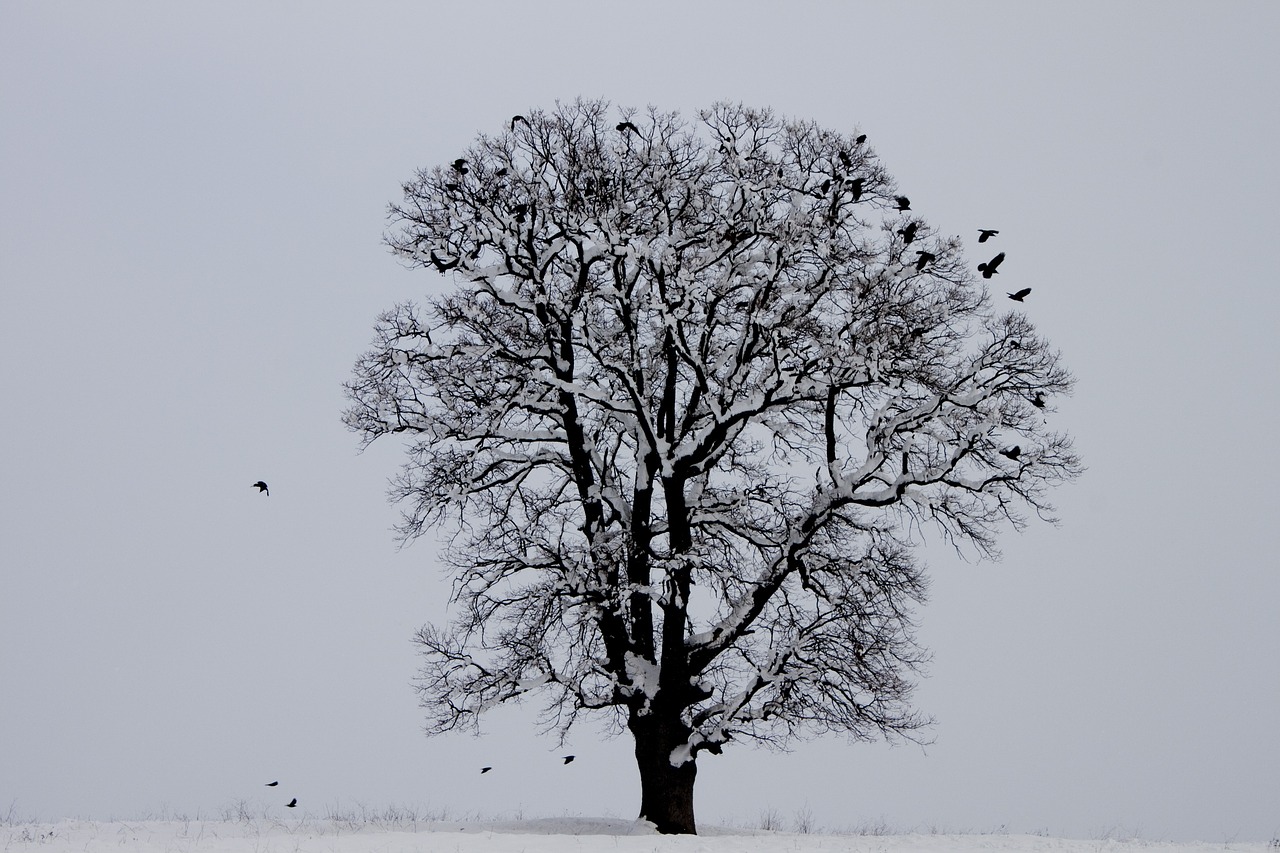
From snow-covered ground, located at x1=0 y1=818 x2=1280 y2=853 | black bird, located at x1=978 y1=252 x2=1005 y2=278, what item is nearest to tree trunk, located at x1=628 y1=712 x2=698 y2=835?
snow-covered ground, located at x1=0 y1=818 x2=1280 y2=853

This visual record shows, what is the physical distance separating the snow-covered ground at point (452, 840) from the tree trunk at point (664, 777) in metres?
0.41

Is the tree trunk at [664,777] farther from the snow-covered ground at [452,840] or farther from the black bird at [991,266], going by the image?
the black bird at [991,266]

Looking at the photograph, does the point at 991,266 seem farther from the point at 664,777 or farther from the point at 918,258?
the point at 664,777

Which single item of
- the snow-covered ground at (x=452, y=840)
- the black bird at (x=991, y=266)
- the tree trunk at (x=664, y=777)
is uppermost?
the black bird at (x=991, y=266)

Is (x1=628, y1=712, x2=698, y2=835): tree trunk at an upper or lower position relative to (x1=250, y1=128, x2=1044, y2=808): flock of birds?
lower

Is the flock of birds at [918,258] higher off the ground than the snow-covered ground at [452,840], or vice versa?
the flock of birds at [918,258]

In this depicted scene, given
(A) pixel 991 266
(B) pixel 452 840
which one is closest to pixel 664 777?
(B) pixel 452 840

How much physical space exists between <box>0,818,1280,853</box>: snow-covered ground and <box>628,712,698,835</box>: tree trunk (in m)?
0.41

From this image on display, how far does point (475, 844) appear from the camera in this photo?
14914mm

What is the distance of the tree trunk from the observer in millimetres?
18203

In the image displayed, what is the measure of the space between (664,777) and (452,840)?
4.13 meters

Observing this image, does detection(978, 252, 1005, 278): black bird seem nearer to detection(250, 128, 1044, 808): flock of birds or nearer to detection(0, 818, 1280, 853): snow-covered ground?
detection(250, 128, 1044, 808): flock of birds

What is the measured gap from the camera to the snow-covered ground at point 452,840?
14.5 meters

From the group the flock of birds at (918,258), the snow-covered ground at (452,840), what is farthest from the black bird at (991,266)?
the snow-covered ground at (452,840)
